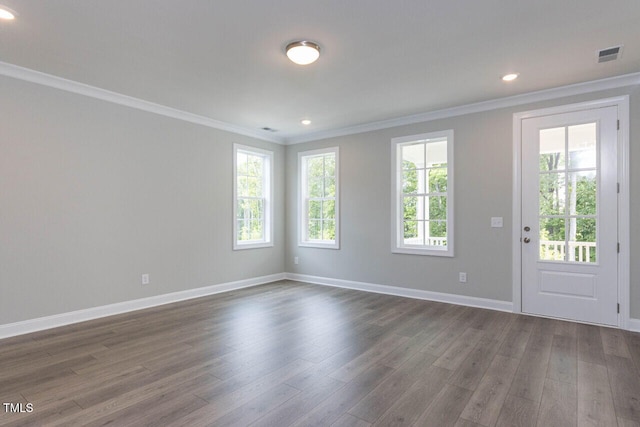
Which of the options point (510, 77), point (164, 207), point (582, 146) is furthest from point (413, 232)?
point (164, 207)

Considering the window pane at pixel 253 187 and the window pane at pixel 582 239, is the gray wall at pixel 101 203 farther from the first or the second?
the window pane at pixel 582 239

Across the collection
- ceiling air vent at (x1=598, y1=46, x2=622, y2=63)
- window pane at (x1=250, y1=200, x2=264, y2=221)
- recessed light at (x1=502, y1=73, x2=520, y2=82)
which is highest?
ceiling air vent at (x1=598, y1=46, x2=622, y2=63)

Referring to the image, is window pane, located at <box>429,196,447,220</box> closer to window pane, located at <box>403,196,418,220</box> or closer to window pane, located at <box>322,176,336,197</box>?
window pane, located at <box>403,196,418,220</box>

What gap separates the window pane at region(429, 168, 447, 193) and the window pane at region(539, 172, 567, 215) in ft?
3.78

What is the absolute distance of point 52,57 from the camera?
3.14m

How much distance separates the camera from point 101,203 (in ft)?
13.3

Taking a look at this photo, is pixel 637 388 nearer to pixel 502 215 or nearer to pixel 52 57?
pixel 502 215

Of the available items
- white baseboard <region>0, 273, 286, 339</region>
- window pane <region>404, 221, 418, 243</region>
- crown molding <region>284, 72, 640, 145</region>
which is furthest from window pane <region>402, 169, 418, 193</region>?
white baseboard <region>0, 273, 286, 339</region>

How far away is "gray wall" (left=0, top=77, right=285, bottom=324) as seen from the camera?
344 centimetres

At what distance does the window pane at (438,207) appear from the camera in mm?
4863

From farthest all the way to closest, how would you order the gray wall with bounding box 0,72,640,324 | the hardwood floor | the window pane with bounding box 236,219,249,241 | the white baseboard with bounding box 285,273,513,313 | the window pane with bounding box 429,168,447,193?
the window pane with bounding box 236,219,249,241 < the window pane with bounding box 429,168,447,193 < the white baseboard with bounding box 285,273,513,313 < the gray wall with bounding box 0,72,640,324 < the hardwood floor

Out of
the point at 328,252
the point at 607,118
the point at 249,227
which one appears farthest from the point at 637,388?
the point at 249,227

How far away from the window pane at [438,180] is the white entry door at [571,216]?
0.97 m

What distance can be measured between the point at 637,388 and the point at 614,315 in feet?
5.31
